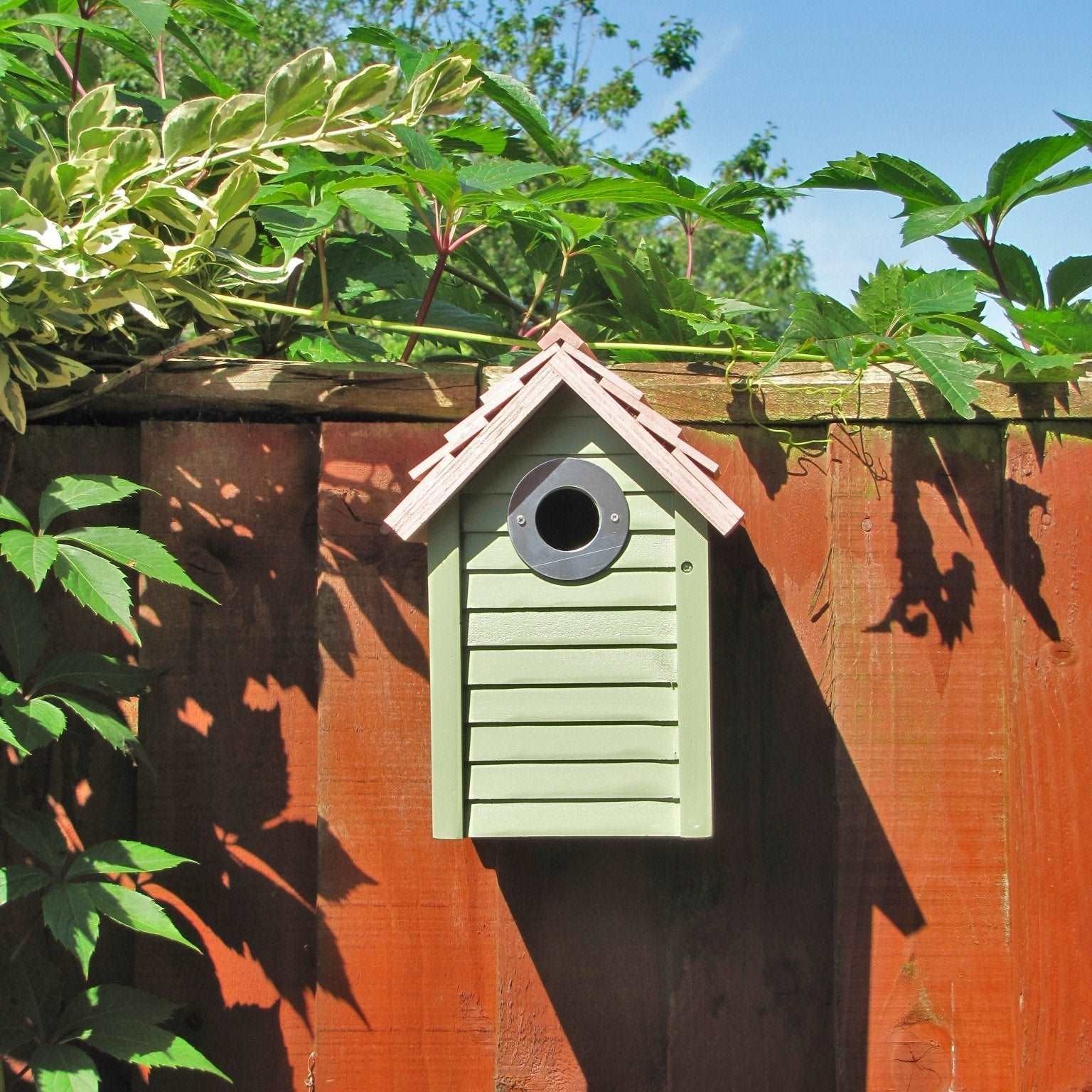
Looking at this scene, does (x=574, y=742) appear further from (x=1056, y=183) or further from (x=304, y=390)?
(x=1056, y=183)

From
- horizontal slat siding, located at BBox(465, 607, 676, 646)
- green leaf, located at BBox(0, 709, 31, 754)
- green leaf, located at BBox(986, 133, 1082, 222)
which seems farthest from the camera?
green leaf, located at BBox(986, 133, 1082, 222)

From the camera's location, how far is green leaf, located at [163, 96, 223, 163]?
4.89 feet

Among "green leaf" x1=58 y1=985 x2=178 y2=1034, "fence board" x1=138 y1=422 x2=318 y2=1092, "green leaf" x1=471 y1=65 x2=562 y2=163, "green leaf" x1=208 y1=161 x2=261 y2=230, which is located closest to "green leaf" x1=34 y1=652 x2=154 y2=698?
"fence board" x1=138 y1=422 x2=318 y2=1092

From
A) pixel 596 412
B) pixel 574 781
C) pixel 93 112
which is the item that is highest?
pixel 93 112

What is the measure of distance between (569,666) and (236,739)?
0.53 metres

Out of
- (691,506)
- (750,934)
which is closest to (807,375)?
(691,506)

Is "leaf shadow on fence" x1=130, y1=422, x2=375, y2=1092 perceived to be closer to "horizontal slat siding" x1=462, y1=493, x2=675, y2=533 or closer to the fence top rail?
the fence top rail

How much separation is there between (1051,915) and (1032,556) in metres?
0.49

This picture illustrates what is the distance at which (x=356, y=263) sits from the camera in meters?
1.83

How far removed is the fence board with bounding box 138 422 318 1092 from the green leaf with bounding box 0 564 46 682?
17cm

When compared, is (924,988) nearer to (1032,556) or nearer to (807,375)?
(1032,556)

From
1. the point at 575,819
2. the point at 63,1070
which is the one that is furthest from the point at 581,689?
the point at 63,1070

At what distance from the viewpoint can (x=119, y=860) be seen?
1.51 meters

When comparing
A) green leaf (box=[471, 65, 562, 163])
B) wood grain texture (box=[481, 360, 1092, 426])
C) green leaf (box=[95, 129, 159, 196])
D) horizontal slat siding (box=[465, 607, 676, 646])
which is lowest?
horizontal slat siding (box=[465, 607, 676, 646])
